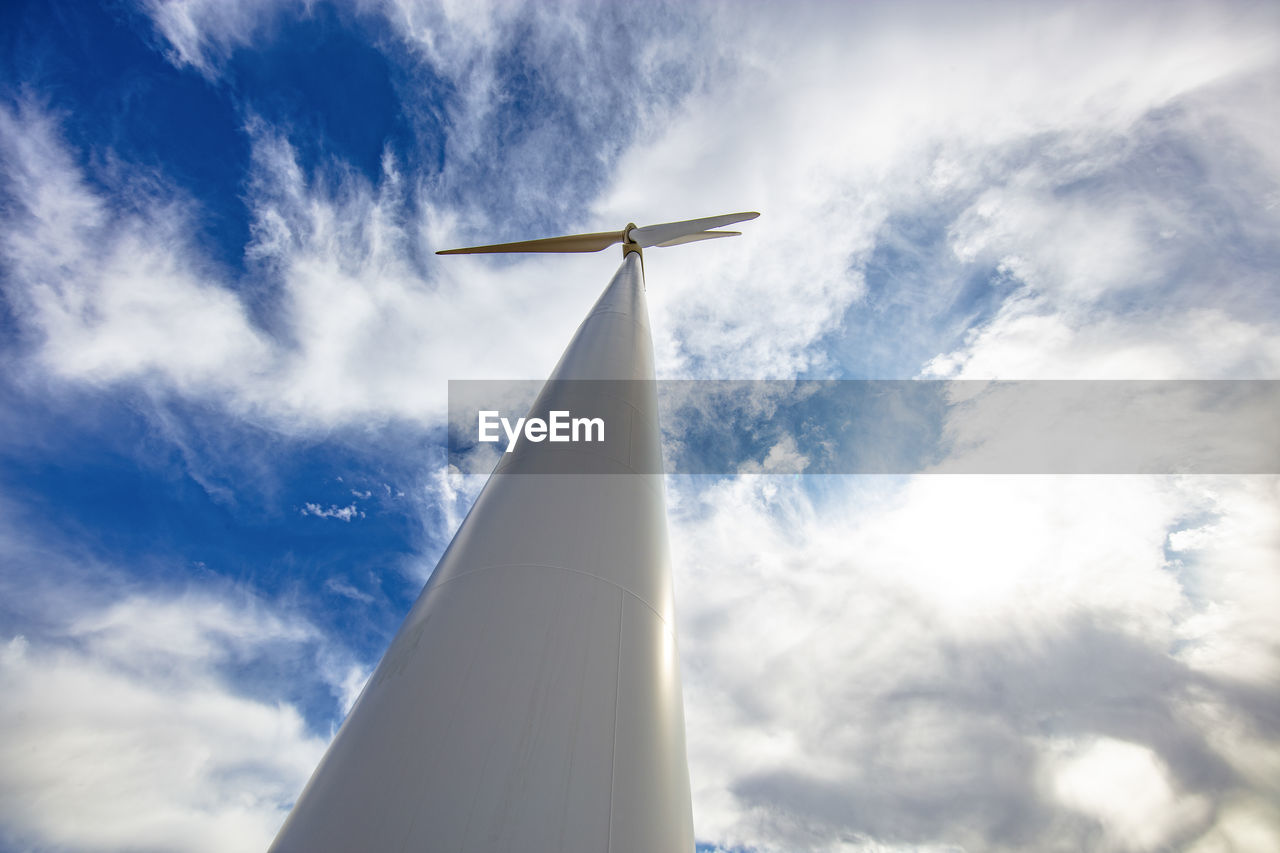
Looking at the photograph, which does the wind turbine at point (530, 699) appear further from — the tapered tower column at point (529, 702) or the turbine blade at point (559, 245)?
the turbine blade at point (559, 245)

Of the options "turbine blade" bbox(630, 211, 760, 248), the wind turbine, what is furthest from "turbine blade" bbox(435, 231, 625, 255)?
the wind turbine

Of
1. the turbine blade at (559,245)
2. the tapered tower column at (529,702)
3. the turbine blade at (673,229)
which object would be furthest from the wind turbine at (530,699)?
the turbine blade at (559,245)

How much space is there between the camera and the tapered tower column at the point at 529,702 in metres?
3.75

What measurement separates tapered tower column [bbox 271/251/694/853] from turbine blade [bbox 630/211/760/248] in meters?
15.5

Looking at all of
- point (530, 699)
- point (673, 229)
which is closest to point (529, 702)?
point (530, 699)

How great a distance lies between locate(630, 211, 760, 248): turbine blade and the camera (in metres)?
20.7

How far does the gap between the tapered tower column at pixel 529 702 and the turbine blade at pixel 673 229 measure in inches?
612

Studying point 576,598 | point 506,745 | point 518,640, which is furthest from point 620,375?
point 506,745

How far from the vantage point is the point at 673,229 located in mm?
21938

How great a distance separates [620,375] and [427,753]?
6313 mm

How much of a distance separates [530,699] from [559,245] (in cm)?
2160

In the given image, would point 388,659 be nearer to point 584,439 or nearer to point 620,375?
point 584,439

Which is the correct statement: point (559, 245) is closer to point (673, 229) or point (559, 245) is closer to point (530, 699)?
point (673, 229)

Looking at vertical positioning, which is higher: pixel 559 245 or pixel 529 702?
pixel 559 245
